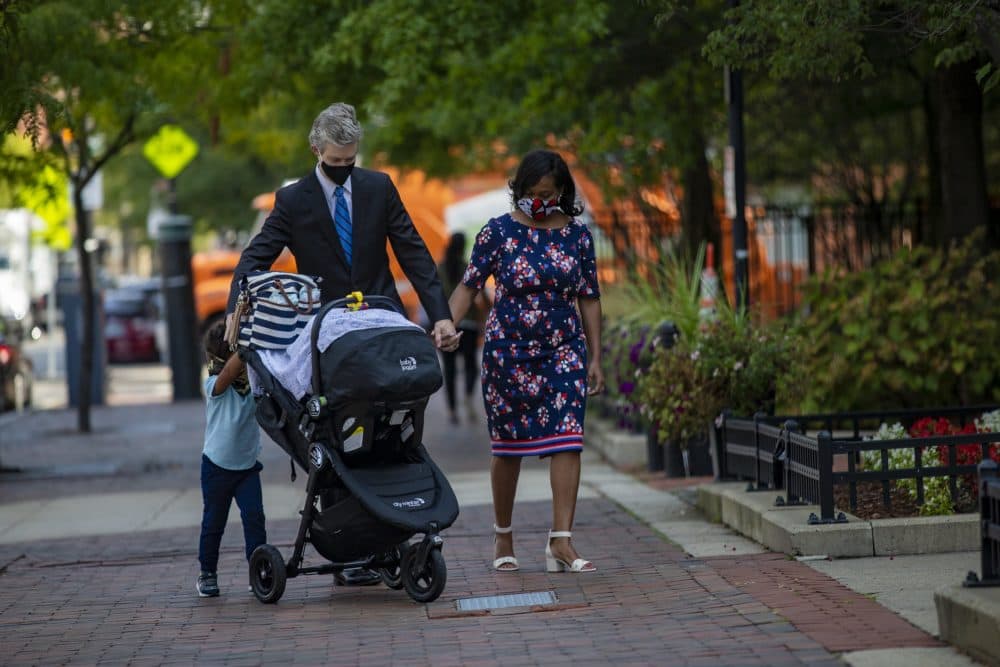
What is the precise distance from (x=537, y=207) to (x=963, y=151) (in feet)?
21.8

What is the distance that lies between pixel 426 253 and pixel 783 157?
58.4 feet

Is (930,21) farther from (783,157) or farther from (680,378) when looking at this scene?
(783,157)

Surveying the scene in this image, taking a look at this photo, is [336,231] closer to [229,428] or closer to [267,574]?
[229,428]

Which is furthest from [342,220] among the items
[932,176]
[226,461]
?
[932,176]

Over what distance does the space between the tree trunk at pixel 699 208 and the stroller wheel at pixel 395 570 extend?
35.6ft

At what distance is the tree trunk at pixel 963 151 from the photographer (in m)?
13.1

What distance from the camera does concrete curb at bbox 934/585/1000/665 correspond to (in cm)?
518

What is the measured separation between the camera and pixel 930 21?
28.1 feet

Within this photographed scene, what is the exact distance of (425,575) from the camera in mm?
6922

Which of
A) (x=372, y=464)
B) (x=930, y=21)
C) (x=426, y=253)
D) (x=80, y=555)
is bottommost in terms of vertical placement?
(x=80, y=555)

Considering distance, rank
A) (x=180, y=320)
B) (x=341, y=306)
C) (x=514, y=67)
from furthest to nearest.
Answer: (x=180, y=320), (x=514, y=67), (x=341, y=306)

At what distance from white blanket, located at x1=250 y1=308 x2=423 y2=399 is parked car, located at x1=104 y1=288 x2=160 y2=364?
28102mm

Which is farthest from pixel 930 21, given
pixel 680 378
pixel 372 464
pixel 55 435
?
pixel 55 435

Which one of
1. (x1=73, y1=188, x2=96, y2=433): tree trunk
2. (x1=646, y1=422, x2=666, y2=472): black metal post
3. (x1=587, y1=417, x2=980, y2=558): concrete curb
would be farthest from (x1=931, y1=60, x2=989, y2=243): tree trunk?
(x1=73, y1=188, x2=96, y2=433): tree trunk
